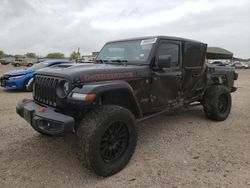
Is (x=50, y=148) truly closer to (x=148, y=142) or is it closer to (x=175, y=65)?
(x=148, y=142)

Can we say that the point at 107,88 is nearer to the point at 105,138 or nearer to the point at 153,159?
the point at 105,138

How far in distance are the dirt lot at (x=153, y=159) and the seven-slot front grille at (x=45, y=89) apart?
2.92 feet

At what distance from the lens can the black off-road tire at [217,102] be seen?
5.37m

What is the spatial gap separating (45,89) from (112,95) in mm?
967

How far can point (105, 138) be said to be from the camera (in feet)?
10.1

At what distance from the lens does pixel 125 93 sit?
3.43 meters

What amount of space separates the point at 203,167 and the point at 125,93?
4.96 ft

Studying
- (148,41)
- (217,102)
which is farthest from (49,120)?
(217,102)

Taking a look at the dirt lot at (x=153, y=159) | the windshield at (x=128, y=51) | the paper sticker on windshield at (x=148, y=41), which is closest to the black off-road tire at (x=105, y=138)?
the dirt lot at (x=153, y=159)

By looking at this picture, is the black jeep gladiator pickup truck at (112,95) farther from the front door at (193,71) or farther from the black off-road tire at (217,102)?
the black off-road tire at (217,102)

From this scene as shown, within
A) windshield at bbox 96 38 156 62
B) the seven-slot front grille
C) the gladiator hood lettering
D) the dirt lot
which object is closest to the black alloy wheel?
the dirt lot

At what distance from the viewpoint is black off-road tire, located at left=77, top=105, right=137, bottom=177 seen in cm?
283

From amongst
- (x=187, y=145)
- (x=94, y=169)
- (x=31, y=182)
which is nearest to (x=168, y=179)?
(x=94, y=169)

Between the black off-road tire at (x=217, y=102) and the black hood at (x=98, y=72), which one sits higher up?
the black hood at (x=98, y=72)
